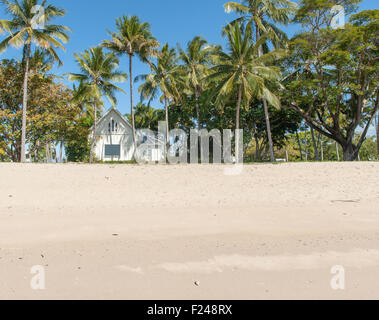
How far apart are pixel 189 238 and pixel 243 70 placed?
14.7 m

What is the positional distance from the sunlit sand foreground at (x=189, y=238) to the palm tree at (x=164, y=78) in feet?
47.8

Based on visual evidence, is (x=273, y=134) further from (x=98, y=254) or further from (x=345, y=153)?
(x=98, y=254)

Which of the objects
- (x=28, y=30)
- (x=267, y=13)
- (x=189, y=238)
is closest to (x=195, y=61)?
(x=267, y=13)

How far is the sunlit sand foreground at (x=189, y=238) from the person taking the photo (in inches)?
122

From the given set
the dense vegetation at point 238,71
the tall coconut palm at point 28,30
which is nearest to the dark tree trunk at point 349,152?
the dense vegetation at point 238,71

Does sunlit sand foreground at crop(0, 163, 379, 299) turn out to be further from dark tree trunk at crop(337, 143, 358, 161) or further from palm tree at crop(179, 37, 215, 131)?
palm tree at crop(179, 37, 215, 131)

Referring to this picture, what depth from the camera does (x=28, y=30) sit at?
16.9m

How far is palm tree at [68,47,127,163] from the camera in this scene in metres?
21.4

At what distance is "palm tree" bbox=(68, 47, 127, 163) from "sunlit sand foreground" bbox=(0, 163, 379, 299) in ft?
38.8

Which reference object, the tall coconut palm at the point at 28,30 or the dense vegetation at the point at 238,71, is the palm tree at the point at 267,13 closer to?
the dense vegetation at the point at 238,71

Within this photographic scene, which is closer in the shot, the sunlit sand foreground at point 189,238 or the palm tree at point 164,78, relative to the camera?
the sunlit sand foreground at point 189,238

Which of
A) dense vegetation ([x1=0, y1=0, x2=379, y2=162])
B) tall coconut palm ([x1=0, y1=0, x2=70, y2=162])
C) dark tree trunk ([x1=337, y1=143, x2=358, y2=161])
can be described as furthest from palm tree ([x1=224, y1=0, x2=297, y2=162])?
tall coconut palm ([x1=0, y1=0, x2=70, y2=162])

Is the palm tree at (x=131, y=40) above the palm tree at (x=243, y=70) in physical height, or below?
above
